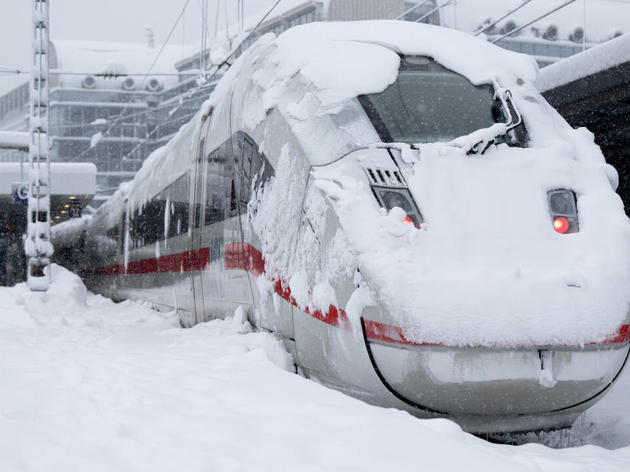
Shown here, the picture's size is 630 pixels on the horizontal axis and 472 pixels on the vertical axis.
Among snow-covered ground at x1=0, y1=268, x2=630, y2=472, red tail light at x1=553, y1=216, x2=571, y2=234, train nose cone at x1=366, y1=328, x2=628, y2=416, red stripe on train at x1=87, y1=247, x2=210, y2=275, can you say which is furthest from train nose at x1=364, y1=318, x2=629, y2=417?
red stripe on train at x1=87, y1=247, x2=210, y2=275

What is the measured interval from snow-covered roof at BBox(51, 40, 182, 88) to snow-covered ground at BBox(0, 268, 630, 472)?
65.5 m

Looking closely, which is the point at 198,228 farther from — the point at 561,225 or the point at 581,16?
the point at 581,16

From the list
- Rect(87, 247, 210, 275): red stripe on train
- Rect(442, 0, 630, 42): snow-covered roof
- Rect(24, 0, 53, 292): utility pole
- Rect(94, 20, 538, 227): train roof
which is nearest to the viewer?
Rect(94, 20, 538, 227): train roof

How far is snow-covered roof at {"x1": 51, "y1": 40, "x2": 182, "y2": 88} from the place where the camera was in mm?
69106

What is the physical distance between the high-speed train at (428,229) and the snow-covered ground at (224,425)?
0.36m

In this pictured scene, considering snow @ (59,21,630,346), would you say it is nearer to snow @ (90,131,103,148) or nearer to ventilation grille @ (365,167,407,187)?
ventilation grille @ (365,167,407,187)

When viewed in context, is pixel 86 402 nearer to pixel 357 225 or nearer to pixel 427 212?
pixel 357 225

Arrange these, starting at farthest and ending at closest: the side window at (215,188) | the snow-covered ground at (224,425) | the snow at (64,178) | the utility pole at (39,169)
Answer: the snow at (64,178) < the utility pole at (39,169) < the side window at (215,188) < the snow-covered ground at (224,425)

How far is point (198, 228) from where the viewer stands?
761 centimetres

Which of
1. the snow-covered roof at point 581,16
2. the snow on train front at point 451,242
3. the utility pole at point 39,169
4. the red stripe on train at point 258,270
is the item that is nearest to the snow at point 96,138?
the snow-covered roof at point 581,16

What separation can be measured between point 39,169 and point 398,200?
894 centimetres

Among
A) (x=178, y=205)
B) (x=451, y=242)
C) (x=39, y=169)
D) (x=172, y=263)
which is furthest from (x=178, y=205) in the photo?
(x=451, y=242)

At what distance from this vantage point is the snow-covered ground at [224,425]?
99.4 inches

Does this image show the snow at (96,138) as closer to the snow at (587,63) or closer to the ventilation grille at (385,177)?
the snow at (587,63)
